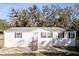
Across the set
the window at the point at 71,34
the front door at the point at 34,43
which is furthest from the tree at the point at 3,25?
the window at the point at 71,34

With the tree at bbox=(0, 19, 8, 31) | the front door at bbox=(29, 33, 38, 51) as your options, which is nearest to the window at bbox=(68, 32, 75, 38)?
the front door at bbox=(29, 33, 38, 51)

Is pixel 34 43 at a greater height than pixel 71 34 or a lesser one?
lesser

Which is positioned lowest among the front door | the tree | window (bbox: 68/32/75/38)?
the front door

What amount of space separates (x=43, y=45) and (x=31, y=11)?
18.1 inches

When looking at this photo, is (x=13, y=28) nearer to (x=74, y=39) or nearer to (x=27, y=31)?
(x=27, y=31)

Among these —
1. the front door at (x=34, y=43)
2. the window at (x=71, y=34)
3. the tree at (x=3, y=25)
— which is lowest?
the front door at (x=34, y=43)

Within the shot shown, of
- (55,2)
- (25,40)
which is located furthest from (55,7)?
(25,40)

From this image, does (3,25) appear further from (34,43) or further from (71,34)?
(71,34)

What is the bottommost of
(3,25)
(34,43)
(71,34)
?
(34,43)

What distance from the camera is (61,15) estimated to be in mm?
8227

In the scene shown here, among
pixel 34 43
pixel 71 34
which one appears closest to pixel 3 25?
pixel 34 43

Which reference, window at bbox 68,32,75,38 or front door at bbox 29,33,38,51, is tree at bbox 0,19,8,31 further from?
window at bbox 68,32,75,38

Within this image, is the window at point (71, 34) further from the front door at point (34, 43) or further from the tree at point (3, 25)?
the tree at point (3, 25)

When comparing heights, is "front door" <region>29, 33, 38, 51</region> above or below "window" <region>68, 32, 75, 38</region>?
below
